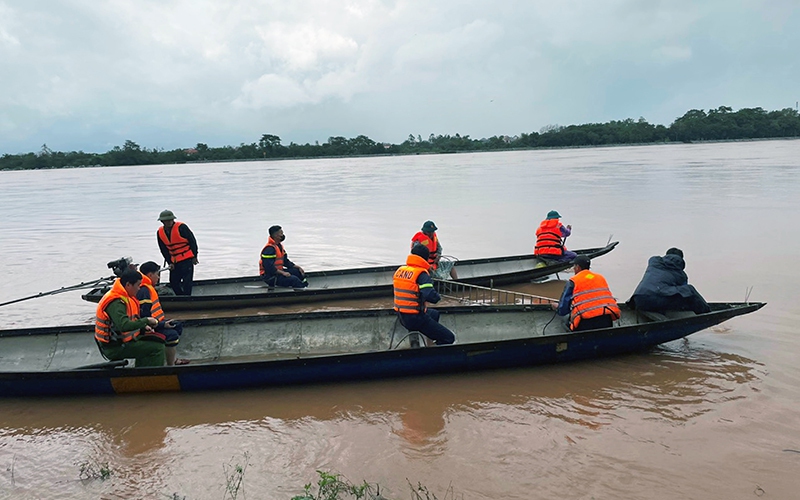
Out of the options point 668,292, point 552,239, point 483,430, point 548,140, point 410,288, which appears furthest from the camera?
point 548,140

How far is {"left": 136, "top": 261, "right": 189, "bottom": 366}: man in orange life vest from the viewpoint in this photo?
632 cm

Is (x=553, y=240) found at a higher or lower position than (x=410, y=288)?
lower

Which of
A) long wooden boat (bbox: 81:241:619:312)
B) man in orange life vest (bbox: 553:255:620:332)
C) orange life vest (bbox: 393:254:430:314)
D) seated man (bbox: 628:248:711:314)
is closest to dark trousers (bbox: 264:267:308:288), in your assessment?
long wooden boat (bbox: 81:241:619:312)

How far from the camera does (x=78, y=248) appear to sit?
56.1 ft

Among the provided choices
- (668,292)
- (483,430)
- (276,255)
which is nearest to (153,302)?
(276,255)

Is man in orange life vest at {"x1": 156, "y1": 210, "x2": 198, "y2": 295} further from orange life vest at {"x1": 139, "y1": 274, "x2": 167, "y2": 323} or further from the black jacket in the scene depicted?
the black jacket

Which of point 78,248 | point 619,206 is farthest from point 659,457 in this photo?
point 619,206

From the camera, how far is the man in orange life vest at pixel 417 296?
655 cm

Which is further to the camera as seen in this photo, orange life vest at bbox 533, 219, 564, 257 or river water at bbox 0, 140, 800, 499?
orange life vest at bbox 533, 219, 564, 257

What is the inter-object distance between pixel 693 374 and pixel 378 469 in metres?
4.00

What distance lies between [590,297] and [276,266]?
220 inches

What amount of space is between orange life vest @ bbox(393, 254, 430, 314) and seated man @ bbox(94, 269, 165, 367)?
272 cm

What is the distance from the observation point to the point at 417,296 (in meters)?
6.59

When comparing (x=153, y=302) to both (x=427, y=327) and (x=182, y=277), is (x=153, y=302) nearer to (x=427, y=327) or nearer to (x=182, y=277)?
(x=427, y=327)
